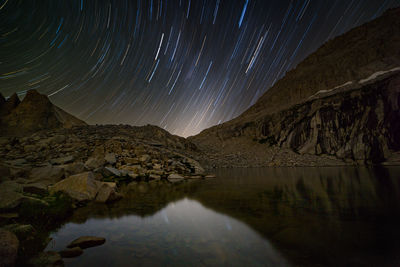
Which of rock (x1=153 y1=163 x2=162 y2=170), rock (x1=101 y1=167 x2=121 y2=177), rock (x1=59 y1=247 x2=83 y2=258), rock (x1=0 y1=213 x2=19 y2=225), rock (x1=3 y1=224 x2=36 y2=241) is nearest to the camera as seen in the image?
rock (x1=59 y1=247 x2=83 y2=258)

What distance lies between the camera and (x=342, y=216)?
19.7 feet

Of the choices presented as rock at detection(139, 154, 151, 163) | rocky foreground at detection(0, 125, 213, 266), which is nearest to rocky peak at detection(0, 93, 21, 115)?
rocky foreground at detection(0, 125, 213, 266)

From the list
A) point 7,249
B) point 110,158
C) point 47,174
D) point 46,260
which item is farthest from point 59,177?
point 7,249

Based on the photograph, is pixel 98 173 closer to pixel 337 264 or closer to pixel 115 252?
pixel 115 252

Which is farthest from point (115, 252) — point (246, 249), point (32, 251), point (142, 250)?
point (246, 249)

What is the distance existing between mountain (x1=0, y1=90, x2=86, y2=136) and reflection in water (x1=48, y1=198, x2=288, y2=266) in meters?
36.7

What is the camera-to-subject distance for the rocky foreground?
13.9 ft

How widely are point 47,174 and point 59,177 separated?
25.5 inches

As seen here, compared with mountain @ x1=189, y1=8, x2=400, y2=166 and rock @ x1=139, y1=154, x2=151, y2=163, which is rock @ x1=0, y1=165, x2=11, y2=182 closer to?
rock @ x1=139, y1=154, x2=151, y2=163

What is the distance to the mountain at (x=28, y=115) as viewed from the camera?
108 feet

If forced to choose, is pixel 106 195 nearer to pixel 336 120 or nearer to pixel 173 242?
pixel 173 242

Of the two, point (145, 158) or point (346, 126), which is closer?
point (145, 158)

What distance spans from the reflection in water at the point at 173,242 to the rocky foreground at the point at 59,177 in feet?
2.39

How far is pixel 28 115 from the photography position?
34.6 m
